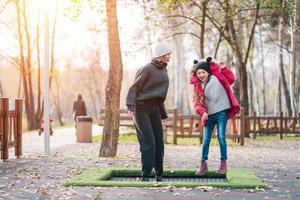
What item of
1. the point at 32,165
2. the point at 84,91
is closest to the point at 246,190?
the point at 32,165

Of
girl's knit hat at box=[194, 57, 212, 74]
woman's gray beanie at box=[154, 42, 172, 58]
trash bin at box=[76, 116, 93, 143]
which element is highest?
woman's gray beanie at box=[154, 42, 172, 58]

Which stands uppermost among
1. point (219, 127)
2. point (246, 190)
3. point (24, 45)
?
point (24, 45)

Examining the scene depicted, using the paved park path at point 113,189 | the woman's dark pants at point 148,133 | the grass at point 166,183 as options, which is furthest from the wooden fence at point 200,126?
the woman's dark pants at point 148,133

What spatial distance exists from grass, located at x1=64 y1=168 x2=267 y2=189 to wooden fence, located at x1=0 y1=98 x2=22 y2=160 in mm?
3235

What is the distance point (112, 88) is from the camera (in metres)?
13.2

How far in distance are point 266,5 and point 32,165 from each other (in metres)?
17.8

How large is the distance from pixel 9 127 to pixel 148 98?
4.87 m

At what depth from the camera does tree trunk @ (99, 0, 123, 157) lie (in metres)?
13.0

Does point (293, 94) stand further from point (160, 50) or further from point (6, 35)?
point (160, 50)

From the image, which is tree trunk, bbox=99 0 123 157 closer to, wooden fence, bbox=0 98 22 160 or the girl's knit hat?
wooden fence, bbox=0 98 22 160

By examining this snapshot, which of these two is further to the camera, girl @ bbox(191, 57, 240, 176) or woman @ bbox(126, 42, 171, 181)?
girl @ bbox(191, 57, 240, 176)

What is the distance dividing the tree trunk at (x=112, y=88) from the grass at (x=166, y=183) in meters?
3.56

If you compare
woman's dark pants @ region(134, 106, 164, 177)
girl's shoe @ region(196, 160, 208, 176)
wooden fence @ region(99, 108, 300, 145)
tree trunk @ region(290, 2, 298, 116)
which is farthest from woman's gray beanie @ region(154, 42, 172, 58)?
tree trunk @ region(290, 2, 298, 116)

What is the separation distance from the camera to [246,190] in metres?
7.44
